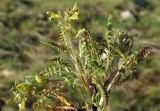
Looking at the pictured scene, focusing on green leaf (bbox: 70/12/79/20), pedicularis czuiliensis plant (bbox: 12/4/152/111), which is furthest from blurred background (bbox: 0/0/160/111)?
green leaf (bbox: 70/12/79/20)

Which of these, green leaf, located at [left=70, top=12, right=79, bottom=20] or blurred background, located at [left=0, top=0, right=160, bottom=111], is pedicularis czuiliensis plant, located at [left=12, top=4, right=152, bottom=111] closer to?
green leaf, located at [left=70, top=12, right=79, bottom=20]

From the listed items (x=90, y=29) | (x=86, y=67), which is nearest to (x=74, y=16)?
(x=86, y=67)

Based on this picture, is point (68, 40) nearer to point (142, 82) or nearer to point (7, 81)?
point (7, 81)

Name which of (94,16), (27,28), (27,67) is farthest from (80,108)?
(94,16)

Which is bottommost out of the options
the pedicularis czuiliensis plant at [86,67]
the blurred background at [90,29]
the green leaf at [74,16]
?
the pedicularis czuiliensis plant at [86,67]

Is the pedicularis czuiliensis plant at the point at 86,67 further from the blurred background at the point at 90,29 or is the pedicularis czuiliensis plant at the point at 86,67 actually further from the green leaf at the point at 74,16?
the blurred background at the point at 90,29

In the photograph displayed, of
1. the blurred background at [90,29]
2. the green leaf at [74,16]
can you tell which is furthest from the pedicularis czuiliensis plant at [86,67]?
the blurred background at [90,29]

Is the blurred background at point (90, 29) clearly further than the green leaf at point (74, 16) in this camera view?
Yes
